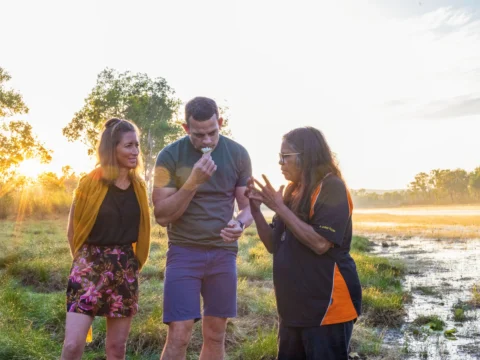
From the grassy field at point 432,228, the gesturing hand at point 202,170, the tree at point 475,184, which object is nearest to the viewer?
the gesturing hand at point 202,170

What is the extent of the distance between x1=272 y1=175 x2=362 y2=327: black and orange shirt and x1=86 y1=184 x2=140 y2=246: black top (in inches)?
50.3

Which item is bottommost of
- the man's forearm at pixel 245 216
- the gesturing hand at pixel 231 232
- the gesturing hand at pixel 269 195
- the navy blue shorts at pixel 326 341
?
the navy blue shorts at pixel 326 341

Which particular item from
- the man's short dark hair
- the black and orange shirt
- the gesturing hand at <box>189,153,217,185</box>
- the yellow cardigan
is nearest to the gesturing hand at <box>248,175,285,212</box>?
the black and orange shirt

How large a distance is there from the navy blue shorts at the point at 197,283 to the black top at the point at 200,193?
0.25 ft

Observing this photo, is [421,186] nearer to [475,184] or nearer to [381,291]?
[475,184]

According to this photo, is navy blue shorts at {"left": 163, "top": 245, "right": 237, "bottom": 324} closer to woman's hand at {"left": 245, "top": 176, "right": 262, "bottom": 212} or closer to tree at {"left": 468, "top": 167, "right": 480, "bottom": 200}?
woman's hand at {"left": 245, "top": 176, "right": 262, "bottom": 212}

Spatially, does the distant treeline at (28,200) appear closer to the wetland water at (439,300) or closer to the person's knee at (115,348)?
the wetland water at (439,300)

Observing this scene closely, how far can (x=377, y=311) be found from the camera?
7758mm

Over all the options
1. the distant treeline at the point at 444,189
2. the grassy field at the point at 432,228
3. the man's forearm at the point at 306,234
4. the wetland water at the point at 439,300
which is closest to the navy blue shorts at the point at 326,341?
the man's forearm at the point at 306,234

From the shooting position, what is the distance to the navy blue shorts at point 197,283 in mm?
3621

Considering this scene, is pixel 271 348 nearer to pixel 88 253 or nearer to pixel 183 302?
pixel 183 302

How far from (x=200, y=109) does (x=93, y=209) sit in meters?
1.08

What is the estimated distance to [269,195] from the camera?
10.7ft

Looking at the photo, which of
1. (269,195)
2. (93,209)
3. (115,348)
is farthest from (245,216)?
(115,348)
